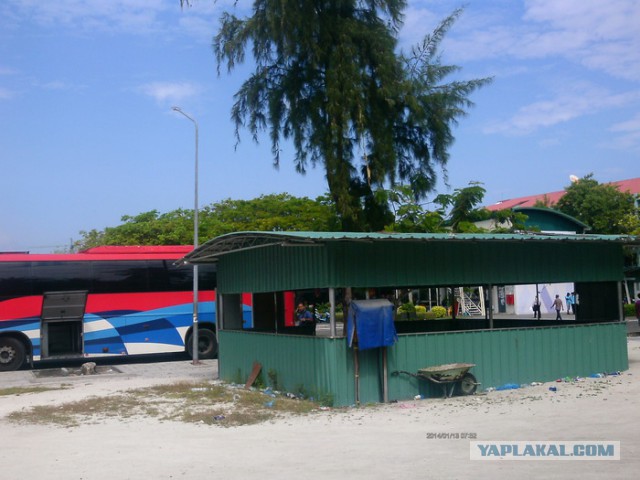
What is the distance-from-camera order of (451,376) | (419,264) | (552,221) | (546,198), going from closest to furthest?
(451,376) < (419,264) < (552,221) < (546,198)

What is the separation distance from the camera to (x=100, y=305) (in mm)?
23594

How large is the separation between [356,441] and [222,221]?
42944 millimetres

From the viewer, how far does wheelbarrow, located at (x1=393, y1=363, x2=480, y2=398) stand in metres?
14.2

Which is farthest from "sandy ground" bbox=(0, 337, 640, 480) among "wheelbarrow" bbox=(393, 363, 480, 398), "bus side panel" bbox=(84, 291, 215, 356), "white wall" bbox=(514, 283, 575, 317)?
"white wall" bbox=(514, 283, 575, 317)

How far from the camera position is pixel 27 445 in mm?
11000

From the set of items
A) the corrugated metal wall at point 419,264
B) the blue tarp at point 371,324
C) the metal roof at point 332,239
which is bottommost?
the blue tarp at point 371,324

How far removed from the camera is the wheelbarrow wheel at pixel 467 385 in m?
14.7

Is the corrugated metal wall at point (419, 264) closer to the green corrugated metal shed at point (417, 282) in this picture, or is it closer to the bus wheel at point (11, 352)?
the green corrugated metal shed at point (417, 282)

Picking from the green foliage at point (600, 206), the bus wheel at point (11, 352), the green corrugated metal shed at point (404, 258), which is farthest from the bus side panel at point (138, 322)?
the green foliage at point (600, 206)

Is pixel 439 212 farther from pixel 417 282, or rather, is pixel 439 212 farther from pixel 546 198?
pixel 546 198

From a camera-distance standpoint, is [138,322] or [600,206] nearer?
[138,322]

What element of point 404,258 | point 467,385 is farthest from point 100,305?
point 467,385

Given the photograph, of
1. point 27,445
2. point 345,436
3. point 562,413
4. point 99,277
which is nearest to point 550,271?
point 562,413

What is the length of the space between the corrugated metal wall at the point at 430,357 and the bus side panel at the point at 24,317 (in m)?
7.91
